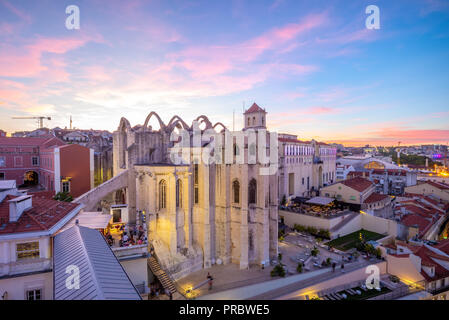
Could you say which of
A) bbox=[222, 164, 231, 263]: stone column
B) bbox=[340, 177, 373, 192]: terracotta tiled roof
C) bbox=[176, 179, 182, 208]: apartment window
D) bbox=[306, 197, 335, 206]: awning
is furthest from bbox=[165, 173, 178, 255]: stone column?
bbox=[340, 177, 373, 192]: terracotta tiled roof

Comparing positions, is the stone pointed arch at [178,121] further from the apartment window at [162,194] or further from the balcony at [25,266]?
the balcony at [25,266]

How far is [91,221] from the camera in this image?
16094 mm

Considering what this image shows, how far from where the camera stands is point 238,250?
91.7 feet

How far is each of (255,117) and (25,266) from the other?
124ft

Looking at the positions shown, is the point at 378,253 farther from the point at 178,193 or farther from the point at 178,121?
the point at 178,121

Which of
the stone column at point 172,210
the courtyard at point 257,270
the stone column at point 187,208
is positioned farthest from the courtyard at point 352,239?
the stone column at point 172,210

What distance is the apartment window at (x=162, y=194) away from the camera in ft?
81.4

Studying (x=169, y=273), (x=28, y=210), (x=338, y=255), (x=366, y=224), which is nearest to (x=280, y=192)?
(x=366, y=224)

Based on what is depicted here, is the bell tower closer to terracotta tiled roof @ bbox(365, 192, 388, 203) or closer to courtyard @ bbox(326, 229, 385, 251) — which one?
courtyard @ bbox(326, 229, 385, 251)

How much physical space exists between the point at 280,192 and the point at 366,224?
15501 millimetres

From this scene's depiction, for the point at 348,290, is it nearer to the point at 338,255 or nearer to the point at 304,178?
the point at 338,255

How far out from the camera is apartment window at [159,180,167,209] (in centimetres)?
2480

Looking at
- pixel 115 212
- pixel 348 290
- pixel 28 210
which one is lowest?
pixel 348 290

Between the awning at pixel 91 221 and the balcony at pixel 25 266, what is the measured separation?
2009 mm
